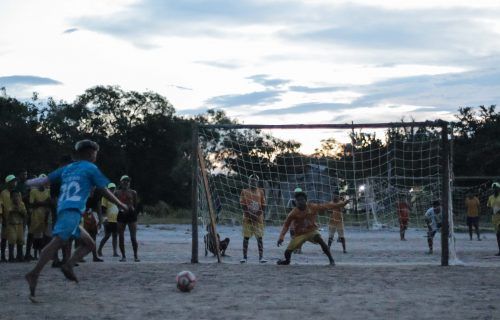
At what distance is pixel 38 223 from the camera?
15234mm

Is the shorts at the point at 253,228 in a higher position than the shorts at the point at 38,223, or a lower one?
lower

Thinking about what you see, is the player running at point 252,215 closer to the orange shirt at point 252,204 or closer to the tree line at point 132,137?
the orange shirt at point 252,204

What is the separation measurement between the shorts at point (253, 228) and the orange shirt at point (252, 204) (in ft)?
0.31

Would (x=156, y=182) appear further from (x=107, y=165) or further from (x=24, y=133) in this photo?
(x=24, y=133)

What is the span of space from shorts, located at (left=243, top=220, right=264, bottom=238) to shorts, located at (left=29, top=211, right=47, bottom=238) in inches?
161

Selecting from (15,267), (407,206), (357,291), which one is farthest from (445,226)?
(407,206)

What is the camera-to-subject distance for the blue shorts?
9.41 m

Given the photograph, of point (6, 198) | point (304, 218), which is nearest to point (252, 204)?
point (304, 218)

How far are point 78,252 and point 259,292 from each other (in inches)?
97.5

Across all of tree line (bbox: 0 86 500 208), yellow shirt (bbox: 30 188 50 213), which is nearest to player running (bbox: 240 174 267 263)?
yellow shirt (bbox: 30 188 50 213)

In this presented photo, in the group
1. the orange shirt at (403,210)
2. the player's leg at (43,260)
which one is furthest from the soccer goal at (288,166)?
the player's leg at (43,260)

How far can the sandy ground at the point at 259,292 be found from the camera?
8648 millimetres

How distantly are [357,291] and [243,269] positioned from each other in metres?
3.83

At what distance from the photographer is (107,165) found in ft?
234
